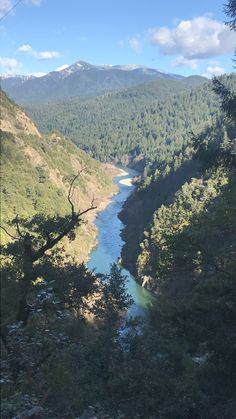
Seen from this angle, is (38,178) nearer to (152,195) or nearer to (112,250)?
(152,195)

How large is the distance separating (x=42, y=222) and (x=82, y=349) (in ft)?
24.9

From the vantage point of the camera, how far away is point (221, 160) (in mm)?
17609

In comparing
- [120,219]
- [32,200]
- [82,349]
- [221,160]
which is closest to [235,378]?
[82,349]

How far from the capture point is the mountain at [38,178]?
9756cm

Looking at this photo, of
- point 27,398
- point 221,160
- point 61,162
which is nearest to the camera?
point 27,398

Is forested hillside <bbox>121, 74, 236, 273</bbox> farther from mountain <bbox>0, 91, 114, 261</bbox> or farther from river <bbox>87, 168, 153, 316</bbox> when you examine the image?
mountain <bbox>0, 91, 114, 261</bbox>

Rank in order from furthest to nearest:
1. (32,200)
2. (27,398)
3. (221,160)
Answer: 1. (32,200)
2. (221,160)
3. (27,398)

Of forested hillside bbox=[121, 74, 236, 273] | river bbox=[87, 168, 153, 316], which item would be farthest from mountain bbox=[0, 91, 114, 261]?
forested hillside bbox=[121, 74, 236, 273]

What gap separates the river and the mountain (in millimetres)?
2437

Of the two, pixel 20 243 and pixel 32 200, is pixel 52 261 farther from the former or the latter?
pixel 32 200

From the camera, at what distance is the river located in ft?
238

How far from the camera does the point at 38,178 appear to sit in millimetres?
122562

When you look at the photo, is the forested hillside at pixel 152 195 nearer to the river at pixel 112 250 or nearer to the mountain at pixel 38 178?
the river at pixel 112 250

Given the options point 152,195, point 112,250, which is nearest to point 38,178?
point 152,195
